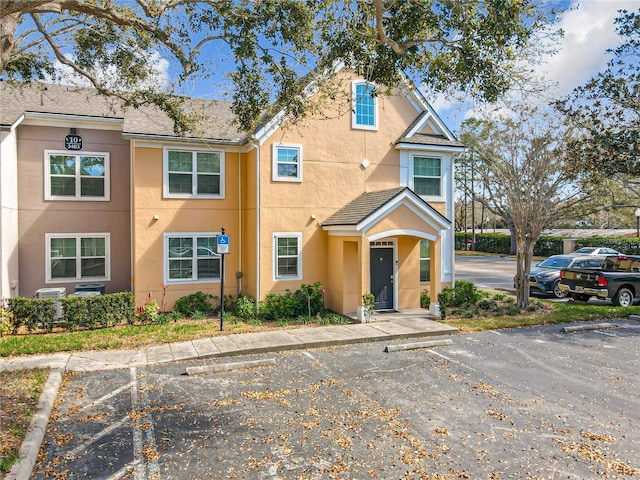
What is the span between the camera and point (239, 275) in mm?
15719

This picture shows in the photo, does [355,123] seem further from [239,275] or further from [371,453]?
[371,453]

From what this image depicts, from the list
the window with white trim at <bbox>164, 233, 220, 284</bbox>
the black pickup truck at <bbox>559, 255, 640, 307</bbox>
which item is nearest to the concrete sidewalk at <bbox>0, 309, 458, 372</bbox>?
the window with white trim at <bbox>164, 233, 220, 284</bbox>

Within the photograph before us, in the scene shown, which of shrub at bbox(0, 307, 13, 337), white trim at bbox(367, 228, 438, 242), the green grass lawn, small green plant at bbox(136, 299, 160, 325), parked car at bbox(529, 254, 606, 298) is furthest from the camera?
parked car at bbox(529, 254, 606, 298)

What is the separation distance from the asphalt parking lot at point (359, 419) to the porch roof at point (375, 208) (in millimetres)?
4907

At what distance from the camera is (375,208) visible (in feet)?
47.2

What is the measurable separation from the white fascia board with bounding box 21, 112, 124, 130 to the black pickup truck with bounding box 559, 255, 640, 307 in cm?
1844

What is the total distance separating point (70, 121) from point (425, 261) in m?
13.5

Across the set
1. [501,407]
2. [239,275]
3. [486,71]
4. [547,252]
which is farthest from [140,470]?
[547,252]

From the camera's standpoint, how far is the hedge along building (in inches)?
580

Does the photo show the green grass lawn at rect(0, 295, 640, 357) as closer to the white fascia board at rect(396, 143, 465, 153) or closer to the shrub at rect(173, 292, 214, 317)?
the shrub at rect(173, 292, 214, 317)

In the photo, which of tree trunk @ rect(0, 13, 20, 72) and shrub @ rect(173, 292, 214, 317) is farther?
shrub @ rect(173, 292, 214, 317)

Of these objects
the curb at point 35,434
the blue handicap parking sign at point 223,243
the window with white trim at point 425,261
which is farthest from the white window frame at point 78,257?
the window with white trim at point 425,261

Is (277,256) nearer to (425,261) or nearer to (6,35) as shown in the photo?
(425,261)

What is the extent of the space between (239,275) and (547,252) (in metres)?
39.5
